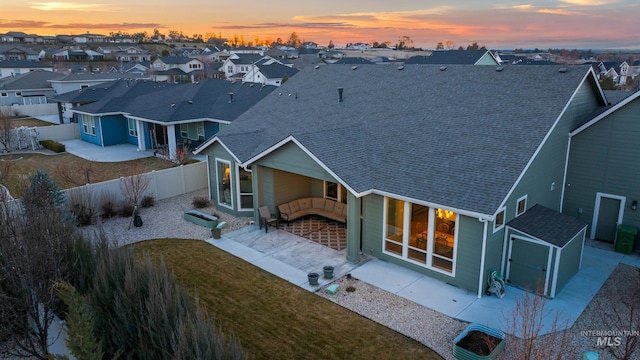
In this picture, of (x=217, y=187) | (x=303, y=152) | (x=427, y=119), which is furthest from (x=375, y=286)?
(x=217, y=187)

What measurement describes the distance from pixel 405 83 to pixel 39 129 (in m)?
31.0

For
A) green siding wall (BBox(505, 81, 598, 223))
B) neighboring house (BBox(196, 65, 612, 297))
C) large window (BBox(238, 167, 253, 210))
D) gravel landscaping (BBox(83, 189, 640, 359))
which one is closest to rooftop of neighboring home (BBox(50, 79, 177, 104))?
neighboring house (BBox(196, 65, 612, 297))

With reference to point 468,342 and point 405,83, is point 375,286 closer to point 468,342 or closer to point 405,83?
point 468,342

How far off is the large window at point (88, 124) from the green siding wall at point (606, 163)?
34284 mm

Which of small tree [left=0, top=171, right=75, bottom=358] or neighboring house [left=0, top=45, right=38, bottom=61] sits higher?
neighboring house [left=0, top=45, right=38, bottom=61]

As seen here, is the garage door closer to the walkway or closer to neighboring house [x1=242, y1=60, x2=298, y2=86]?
the walkway

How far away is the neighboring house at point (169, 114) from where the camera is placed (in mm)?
31406

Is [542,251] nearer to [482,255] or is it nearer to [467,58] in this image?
[482,255]

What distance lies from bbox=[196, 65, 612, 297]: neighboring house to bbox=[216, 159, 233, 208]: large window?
0.23 feet

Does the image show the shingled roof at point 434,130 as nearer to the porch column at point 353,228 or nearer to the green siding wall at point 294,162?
the green siding wall at point 294,162

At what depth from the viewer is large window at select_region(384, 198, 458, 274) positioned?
526 inches

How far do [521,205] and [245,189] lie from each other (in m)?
11.3

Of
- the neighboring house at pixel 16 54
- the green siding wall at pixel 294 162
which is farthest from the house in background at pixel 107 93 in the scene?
the neighboring house at pixel 16 54

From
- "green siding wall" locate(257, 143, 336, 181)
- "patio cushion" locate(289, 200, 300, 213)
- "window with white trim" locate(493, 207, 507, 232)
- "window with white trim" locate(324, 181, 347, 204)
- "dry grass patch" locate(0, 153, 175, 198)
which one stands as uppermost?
"green siding wall" locate(257, 143, 336, 181)
